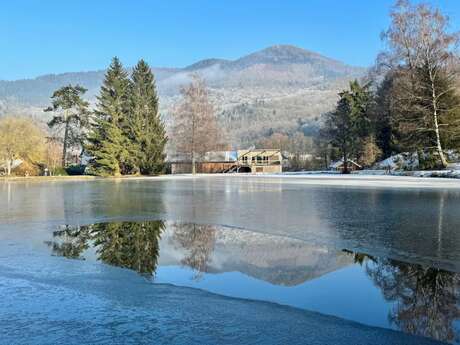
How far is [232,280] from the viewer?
653cm

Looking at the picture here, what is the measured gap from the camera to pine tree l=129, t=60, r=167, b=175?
61969mm

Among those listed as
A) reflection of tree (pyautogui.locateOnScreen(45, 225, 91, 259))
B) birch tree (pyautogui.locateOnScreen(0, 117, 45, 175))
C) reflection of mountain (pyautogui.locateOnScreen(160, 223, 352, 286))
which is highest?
birch tree (pyautogui.locateOnScreen(0, 117, 45, 175))

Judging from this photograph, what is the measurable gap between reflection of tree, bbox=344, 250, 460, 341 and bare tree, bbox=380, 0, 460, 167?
34.5 meters

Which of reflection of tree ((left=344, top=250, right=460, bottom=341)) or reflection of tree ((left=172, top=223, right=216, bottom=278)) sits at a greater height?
reflection of tree ((left=172, top=223, right=216, bottom=278))

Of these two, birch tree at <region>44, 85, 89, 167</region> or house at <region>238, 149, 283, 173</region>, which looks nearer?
birch tree at <region>44, 85, 89, 167</region>

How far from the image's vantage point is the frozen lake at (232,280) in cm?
450

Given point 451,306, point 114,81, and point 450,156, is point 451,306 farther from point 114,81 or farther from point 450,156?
point 114,81

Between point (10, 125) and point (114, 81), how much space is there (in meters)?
21.2

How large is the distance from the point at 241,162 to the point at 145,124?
28.4 metres

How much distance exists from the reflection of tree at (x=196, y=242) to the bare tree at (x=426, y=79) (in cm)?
3226

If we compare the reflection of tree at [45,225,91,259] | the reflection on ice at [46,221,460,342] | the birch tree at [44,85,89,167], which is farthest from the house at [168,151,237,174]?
the reflection on ice at [46,221,460,342]

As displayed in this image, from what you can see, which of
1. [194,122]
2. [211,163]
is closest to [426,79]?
[194,122]

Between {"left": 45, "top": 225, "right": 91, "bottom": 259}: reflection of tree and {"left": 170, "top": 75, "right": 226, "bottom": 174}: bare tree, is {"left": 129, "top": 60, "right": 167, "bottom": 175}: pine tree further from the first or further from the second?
{"left": 45, "top": 225, "right": 91, "bottom": 259}: reflection of tree

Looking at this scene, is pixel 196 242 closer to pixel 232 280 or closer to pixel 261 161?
pixel 232 280
